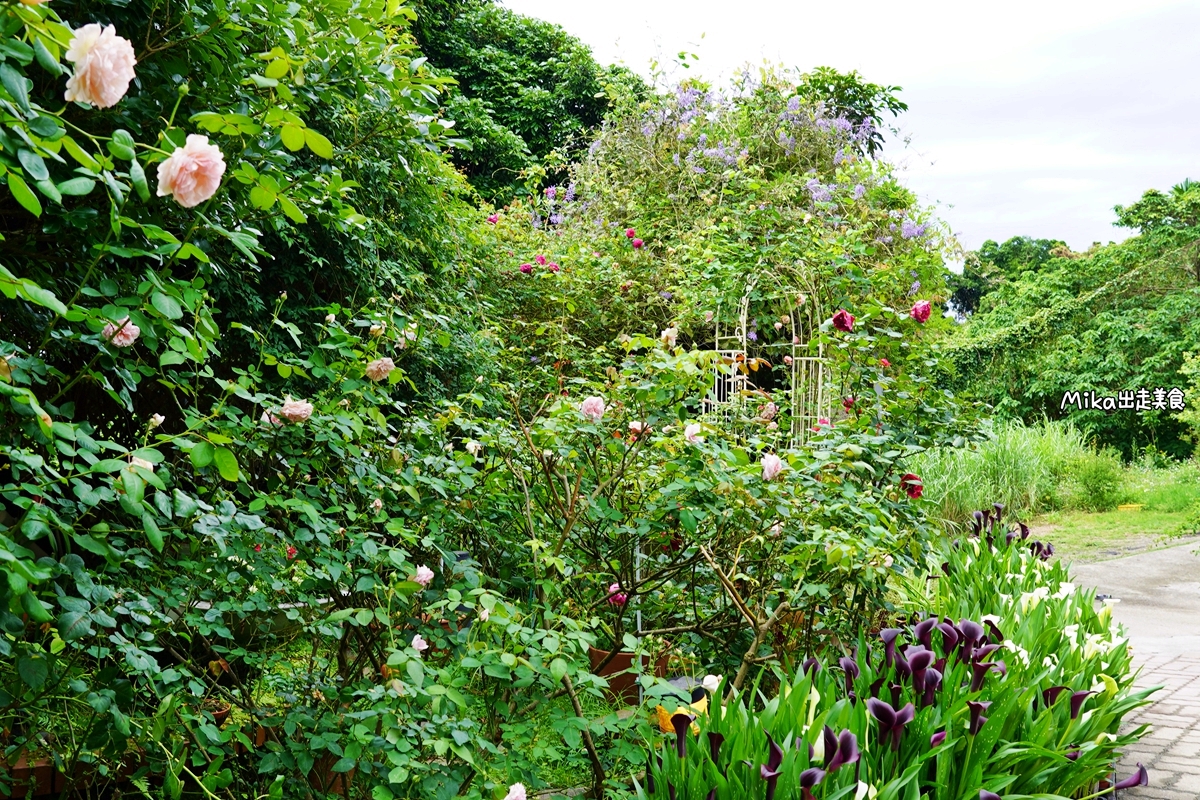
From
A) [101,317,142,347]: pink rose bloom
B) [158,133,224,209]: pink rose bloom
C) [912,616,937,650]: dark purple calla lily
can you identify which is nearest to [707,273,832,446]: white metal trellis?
[912,616,937,650]: dark purple calla lily

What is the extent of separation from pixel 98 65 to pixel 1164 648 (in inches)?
221

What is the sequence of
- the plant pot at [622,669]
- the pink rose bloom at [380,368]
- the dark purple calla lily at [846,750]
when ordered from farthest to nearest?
the plant pot at [622,669] < the pink rose bloom at [380,368] < the dark purple calla lily at [846,750]

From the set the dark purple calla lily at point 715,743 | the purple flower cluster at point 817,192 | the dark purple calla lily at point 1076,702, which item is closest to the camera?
the dark purple calla lily at point 715,743

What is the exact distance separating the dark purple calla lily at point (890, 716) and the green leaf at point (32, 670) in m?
1.52

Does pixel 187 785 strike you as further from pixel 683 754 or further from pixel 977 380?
pixel 977 380

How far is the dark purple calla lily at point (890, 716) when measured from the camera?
1677 millimetres

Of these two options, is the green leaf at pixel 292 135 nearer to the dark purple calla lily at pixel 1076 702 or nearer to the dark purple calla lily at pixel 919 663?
the dark purple calla lily at pixel 919 663

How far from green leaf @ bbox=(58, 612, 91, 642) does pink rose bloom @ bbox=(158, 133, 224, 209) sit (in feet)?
2.30

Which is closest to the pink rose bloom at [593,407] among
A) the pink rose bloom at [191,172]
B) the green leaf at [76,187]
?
the pink rose bloom at [191,172]

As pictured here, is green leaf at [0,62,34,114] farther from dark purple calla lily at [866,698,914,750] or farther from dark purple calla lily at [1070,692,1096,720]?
dark purple calla lily at [1070,692,1096,720]

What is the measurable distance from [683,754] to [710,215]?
20.5 ft

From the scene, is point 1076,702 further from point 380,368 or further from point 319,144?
point 319,144

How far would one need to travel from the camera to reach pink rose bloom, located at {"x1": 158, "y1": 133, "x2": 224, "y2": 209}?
1184mm

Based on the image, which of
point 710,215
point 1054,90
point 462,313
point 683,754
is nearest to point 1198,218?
point 1054,90
